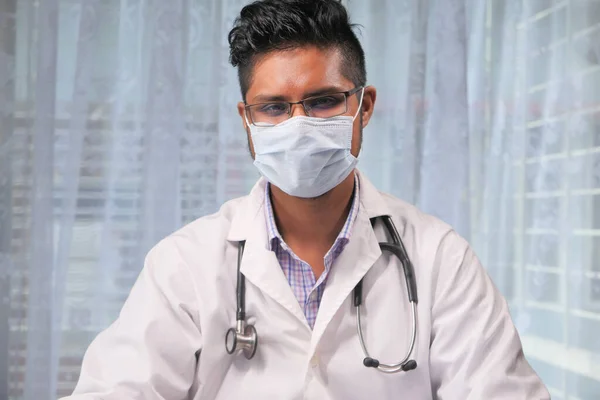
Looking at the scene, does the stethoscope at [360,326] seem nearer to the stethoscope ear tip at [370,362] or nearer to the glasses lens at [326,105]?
the stethoscope ear tip at [370,362]

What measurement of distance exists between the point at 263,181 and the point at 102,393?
55 centimetres

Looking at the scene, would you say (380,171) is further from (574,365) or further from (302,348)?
(302,348)

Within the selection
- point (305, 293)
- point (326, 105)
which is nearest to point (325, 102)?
point (326, 105)

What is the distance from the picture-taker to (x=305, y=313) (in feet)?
4.52

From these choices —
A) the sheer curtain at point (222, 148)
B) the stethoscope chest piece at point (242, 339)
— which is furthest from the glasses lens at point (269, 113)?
the sheer curtain at point (222, 148)

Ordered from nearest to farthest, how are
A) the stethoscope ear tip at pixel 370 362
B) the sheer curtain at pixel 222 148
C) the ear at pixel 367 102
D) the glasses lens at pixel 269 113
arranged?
the stethoscope ear tip at pixel 370 362 → the glasses lens at pixel 269 113 → the ear at pixel 367 102 → the sheer curtain at pixel 222 148

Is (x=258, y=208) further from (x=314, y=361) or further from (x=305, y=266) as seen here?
(x=314, y=361)

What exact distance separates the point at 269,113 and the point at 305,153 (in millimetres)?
123

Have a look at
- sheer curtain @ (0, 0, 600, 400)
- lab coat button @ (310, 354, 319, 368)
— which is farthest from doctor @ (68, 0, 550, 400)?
sheer curtain @ (0, 0, 600, 400)

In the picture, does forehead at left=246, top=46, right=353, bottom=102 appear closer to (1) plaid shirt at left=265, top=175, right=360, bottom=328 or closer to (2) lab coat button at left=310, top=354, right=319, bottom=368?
(1) plaid shirt at left=265, top=175, right=360, bottom=328

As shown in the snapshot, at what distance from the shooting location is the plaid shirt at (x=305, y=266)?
4.55ft

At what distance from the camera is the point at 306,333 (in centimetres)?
133

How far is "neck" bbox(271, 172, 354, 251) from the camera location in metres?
1.44

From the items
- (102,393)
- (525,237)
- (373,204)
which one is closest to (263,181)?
(373,204)
